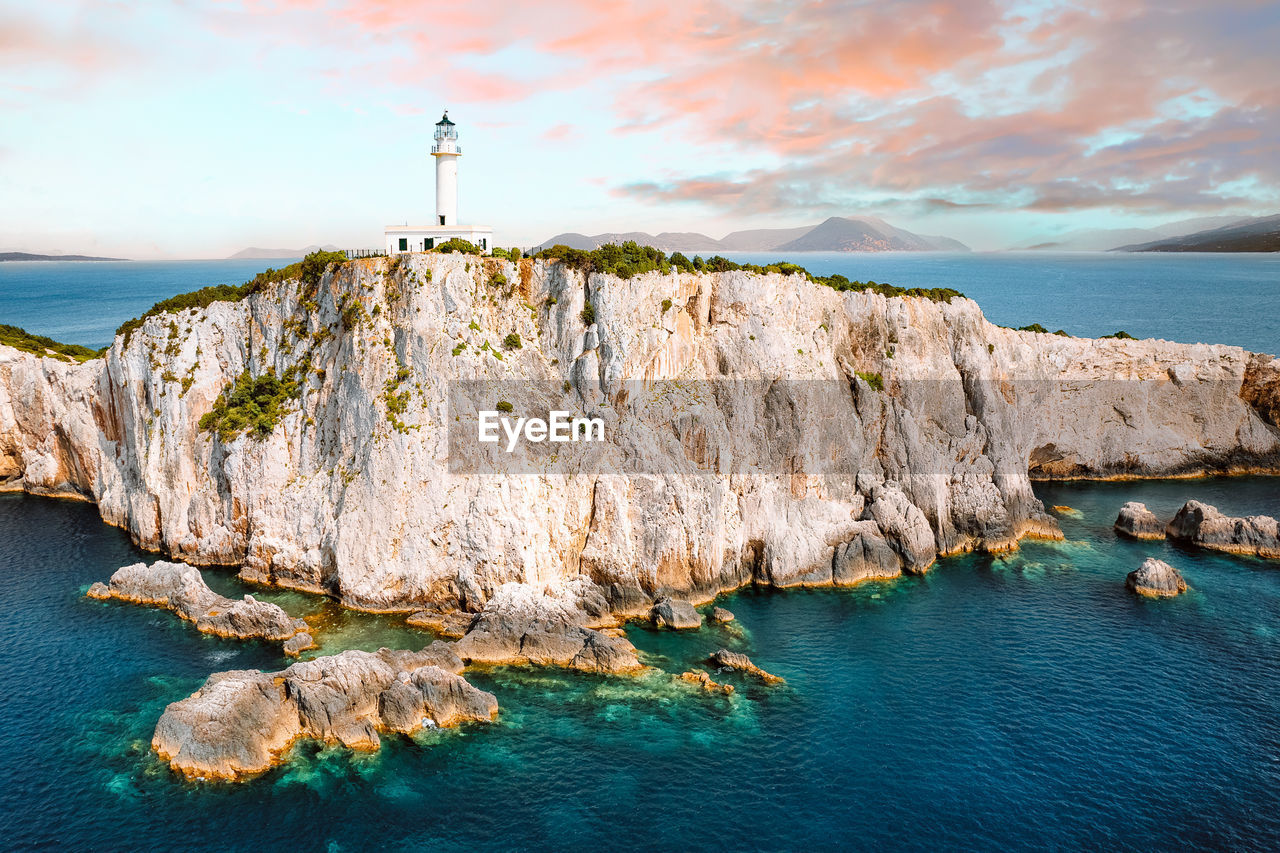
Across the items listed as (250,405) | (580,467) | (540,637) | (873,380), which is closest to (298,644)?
(540,637)

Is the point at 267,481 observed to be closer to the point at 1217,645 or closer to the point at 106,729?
the point at 106,729

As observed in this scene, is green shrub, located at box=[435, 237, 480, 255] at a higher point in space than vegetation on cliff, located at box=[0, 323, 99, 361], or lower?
higher

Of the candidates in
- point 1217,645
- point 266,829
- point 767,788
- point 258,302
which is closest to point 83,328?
point 258,302

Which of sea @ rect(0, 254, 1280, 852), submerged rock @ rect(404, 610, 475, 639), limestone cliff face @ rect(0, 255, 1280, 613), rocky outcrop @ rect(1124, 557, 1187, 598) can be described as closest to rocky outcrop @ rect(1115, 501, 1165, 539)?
limestone cliff face @ rect(0, 255, 1280, 613)

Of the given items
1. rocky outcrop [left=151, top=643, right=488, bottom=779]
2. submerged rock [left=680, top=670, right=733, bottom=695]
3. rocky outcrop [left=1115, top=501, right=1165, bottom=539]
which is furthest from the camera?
rocky outcrop [left=1115, top=501, right=1165, bottom=539]

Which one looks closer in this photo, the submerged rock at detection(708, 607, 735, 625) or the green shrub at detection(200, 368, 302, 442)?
the submerged rock at detection(708, 607, 735, 625)

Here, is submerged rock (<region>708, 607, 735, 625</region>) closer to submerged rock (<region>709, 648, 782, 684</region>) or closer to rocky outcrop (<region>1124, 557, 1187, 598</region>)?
submerged rock (<region>709, 648, 782, 684</region>)

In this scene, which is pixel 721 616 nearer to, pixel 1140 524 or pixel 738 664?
pixel 738 664
